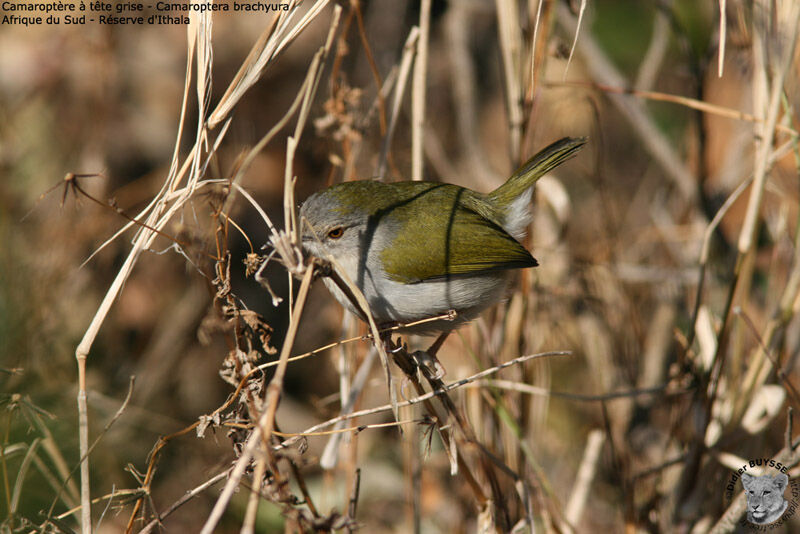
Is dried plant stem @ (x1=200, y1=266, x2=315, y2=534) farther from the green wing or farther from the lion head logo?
the lion head logo

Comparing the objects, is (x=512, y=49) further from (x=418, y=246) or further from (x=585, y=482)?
(x=585, y=482)

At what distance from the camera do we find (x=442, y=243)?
289 centimetres

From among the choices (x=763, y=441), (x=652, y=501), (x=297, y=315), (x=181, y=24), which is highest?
(x=181, y=24)

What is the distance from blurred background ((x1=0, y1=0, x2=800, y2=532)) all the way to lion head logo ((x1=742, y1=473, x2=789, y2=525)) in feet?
0.73

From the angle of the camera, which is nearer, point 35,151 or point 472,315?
point 472,315

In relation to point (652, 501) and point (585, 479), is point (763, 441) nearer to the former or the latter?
point (652, 501)

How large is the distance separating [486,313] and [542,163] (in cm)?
75

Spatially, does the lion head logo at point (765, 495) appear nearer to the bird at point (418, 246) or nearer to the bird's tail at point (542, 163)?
the bird at point (418, 246)

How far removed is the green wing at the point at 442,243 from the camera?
9.23 feet

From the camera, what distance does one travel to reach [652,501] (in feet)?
9.30

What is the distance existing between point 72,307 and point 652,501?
3217mm

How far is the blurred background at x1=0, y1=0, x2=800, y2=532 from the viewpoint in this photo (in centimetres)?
256

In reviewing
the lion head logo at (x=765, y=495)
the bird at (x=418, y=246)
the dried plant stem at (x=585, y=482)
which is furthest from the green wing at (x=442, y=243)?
the lion head logo at (x=765, y=495)

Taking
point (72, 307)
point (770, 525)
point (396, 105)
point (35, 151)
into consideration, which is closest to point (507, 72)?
point (396, 105)
